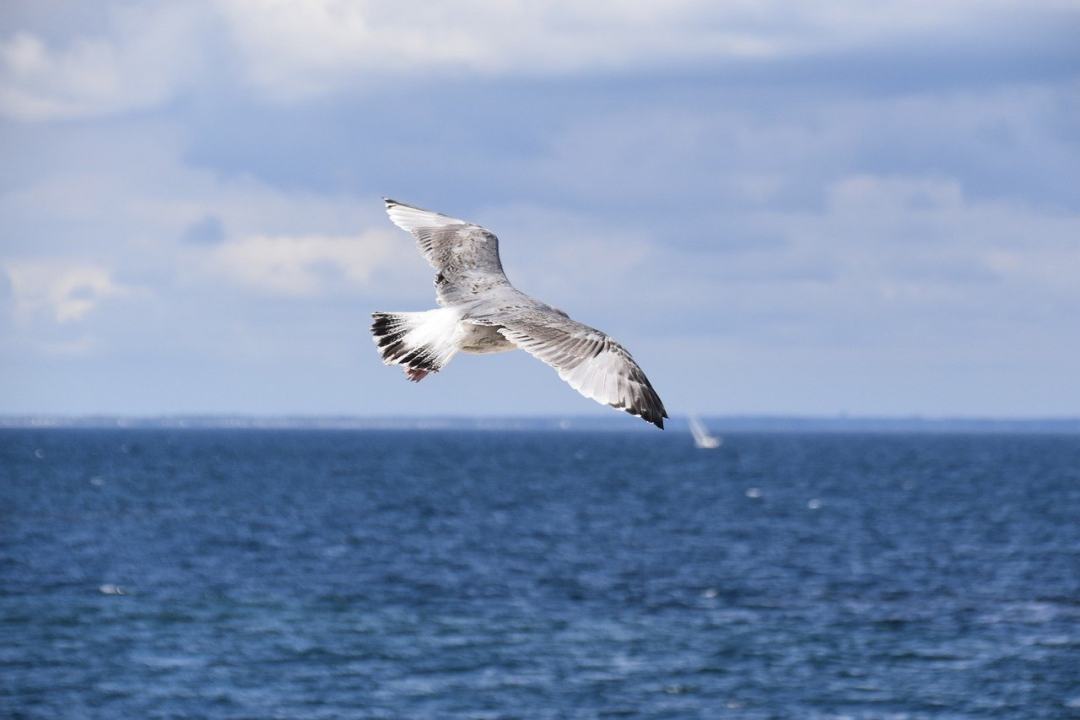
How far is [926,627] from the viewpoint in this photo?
210ft

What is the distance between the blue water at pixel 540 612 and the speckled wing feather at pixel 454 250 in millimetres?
37492

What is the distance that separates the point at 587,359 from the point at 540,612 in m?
59.0

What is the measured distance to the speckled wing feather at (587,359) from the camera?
9.44 meters

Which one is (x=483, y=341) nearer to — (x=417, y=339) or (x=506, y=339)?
(x=506, y=339)

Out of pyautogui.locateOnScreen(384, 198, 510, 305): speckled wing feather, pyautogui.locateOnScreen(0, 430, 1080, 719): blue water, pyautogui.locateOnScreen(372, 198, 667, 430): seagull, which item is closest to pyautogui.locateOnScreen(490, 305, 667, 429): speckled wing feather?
pyautogui.locateOnScreen(372, 198, 667, 430): seagull

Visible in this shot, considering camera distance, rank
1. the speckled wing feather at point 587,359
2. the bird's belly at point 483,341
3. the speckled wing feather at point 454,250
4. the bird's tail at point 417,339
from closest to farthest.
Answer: the speckled wing feather at point 587,359 < the bird's tail at point 417,339 < the bird's belly at point 483,341 < the speckled wing feather at point 454,250

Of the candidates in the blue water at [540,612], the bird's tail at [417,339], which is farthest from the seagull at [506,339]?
the blue water at [540,612]

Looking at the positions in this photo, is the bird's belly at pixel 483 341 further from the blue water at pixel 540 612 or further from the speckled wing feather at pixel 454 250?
the blue water at pixel 540 612

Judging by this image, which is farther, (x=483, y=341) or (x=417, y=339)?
(x=483, y=341)

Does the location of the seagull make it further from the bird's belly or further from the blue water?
the blue water

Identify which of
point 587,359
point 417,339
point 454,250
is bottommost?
point 587,359

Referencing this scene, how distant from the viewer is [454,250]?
571 inches

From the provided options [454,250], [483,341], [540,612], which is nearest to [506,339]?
[483,341]

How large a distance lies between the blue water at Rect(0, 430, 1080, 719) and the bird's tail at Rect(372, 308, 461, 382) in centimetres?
4063
